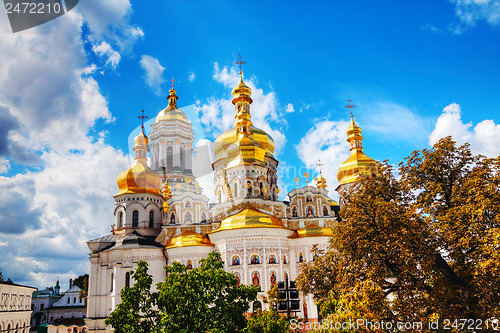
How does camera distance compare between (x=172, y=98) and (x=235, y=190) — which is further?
(x=172, y=98)

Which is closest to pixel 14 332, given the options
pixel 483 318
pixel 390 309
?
pixel 390 309

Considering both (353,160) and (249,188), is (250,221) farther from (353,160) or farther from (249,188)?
(353,160)

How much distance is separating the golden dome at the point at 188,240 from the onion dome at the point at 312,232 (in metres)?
7.45

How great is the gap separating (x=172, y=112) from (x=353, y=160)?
2582 centimetres

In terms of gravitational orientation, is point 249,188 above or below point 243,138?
below

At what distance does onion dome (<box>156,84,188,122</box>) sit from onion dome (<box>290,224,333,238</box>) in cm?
2800

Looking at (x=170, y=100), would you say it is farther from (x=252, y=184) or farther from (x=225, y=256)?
(x=225, y=256)

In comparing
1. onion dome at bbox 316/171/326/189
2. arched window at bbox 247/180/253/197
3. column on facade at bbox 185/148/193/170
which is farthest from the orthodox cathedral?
column on facade at bbox 185/148/193/170

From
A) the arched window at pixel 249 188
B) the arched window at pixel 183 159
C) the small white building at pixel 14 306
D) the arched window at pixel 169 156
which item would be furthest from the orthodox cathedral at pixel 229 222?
the small white building at pixel 14 306

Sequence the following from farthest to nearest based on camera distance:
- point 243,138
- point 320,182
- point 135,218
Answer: point 320,182 → point 135,218 → point 243,138

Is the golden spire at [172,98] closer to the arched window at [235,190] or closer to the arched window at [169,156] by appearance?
the arched window at [169,156]

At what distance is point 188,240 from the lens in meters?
34.7

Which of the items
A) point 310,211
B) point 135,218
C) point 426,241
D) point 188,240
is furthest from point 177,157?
point 426,241

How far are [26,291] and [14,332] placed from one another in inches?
210
